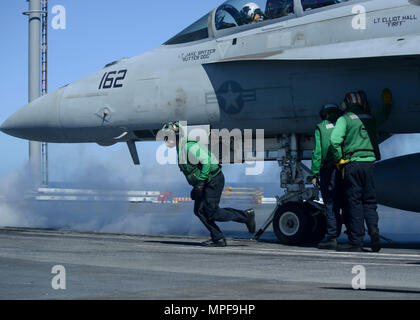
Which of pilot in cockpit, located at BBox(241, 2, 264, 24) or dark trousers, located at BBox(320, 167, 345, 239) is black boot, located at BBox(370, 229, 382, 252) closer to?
dark trousers, located at BBox(320, 167, 345, 239)

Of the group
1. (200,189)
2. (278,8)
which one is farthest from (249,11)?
(200,189)

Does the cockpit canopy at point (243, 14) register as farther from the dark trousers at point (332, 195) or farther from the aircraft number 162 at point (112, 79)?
the dark trousers at point (332, 195)

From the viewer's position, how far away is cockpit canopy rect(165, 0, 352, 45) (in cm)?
1122

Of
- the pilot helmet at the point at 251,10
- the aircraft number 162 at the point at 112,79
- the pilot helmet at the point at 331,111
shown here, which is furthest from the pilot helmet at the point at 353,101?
the aircraft number 162 at the point at 112,79

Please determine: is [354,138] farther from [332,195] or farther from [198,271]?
[198,271]

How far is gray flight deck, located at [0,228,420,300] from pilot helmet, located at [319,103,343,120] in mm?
2004

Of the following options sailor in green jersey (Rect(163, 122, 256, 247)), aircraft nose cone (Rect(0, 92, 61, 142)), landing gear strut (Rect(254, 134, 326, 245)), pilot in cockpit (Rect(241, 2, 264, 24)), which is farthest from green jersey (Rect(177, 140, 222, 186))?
aircraft nose cone (Rect(0, 92, 61, 142))

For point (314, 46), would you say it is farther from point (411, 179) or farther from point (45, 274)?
point (45, 274)

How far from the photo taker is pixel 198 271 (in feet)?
23.0

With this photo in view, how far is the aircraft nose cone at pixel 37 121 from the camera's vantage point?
13.7 meters

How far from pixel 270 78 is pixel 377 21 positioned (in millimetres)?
1915

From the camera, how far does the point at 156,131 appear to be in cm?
1279
